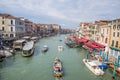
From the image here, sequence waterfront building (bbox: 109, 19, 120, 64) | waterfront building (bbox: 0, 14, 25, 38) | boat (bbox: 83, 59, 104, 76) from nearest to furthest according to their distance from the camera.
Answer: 1. boat (bbox: 83, 59, 104, 76)
2. waterfront building (bbox: 109, 19, 120, 64)
3. waterfront building (bbox: 0, 14, 25, 38)

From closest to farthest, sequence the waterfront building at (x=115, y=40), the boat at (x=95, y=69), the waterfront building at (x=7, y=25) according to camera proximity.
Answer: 1. the boat at (x=95, y=69)
2. the waterfront building at (x=115, y=40)
3. the waterfront building at (x=7, y=25)

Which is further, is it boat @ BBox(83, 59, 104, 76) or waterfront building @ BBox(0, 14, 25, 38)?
waterfront building @ BBox(0, 14, 25, 38)

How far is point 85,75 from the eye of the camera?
29109 millimetres

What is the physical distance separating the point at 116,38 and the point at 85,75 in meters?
14.0

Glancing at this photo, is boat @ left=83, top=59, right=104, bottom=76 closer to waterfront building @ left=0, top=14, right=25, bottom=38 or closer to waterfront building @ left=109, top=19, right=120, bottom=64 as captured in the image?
waterfront building @ left=109, top=19, right=120, bottom=64

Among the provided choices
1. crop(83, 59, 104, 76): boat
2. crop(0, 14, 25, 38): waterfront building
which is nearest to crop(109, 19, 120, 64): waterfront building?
crop(83, 59, 104, 76): boat

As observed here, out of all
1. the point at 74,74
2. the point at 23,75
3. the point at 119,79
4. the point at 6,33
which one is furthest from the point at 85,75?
the point at 6,33

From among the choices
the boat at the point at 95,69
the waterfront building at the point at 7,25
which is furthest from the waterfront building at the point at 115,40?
the waterfront building at the point at 7,25

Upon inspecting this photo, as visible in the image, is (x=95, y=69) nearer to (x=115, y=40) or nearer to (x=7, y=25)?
(x=115, y=40)

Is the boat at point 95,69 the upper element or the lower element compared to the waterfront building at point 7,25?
lower

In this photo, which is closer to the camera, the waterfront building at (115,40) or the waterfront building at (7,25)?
the waterfront building at (115,40)

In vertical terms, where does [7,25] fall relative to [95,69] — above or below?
above

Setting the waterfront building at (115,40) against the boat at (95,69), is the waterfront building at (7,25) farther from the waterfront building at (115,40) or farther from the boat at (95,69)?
the boat at (95,69)

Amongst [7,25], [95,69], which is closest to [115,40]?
[95,69]
